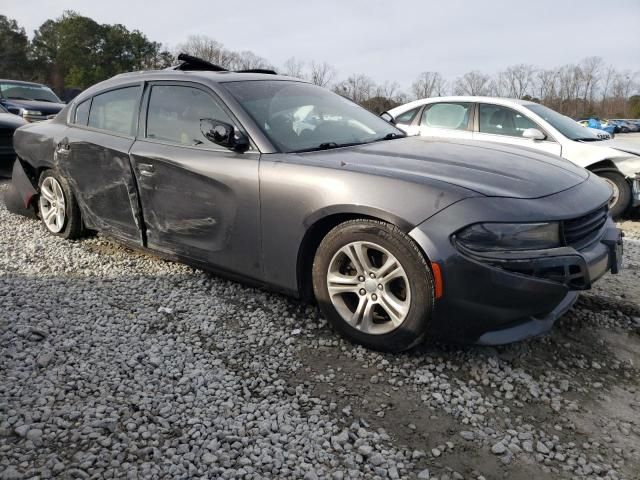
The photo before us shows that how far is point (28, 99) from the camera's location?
40.8ft

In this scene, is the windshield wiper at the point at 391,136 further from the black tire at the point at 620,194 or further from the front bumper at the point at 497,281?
the black tire at the point at 620,194

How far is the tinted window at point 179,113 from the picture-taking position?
340 centimetres

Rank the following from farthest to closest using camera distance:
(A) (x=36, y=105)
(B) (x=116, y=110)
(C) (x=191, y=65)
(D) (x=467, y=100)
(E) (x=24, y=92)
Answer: (E) (x=24, y=92) → (A) (x=36, y=105) → (D) (x=467, y=100) → (C) (x=191, y=65) → (B) (x=116, y=110)

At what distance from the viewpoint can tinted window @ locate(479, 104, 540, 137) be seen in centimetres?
669

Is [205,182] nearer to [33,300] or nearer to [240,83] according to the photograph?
[240,83]

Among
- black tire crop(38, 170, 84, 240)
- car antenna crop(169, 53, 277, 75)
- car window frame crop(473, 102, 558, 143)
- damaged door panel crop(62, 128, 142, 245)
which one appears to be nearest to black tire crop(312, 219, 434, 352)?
damaged door panel crop(62, 128, 142, 245)

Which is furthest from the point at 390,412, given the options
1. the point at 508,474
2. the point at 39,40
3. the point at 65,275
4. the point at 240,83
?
the point at 39,40

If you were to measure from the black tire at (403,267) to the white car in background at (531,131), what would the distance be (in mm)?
3390

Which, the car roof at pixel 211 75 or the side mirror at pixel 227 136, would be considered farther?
the car roof at pixel 211 75

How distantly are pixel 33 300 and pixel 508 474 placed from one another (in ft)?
9.89

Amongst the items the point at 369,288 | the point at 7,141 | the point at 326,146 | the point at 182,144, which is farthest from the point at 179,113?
the point at 7,141

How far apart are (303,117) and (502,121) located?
4.28 metres

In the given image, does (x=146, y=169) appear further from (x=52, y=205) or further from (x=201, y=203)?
(x=52, y=205)

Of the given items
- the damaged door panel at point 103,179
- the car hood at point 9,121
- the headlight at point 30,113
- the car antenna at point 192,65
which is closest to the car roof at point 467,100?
the car antenna at point 192,65
